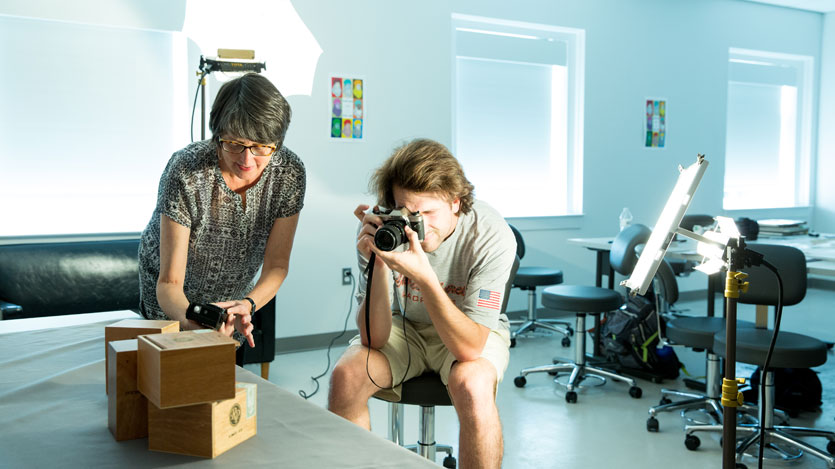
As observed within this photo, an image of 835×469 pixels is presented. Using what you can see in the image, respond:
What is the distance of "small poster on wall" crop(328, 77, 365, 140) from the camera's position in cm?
427

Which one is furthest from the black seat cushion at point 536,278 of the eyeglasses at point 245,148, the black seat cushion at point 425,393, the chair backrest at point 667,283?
the eyeglasses at point 245,148

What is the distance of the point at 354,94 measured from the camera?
14.2 ft

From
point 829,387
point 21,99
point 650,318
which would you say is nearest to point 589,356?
point 650,318

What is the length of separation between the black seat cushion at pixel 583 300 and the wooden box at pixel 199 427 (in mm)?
2617

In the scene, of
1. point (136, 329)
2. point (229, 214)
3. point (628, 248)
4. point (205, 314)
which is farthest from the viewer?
point (628, 248)

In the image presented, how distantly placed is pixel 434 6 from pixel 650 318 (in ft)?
8.19

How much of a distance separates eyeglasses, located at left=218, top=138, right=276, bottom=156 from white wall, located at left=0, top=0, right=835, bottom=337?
2319mm

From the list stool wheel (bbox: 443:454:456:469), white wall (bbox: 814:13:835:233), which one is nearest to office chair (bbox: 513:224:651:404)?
stool wheel (bbox: 443:454:456:469)

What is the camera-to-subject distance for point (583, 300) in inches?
133

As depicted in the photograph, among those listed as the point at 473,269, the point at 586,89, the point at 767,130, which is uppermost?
the point at 586,89

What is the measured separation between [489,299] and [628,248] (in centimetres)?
183

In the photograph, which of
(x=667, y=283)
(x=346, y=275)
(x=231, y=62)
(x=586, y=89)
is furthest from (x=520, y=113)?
(x=231, y=62)

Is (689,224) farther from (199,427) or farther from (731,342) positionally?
(199,427)

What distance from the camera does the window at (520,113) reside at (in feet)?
16.1
